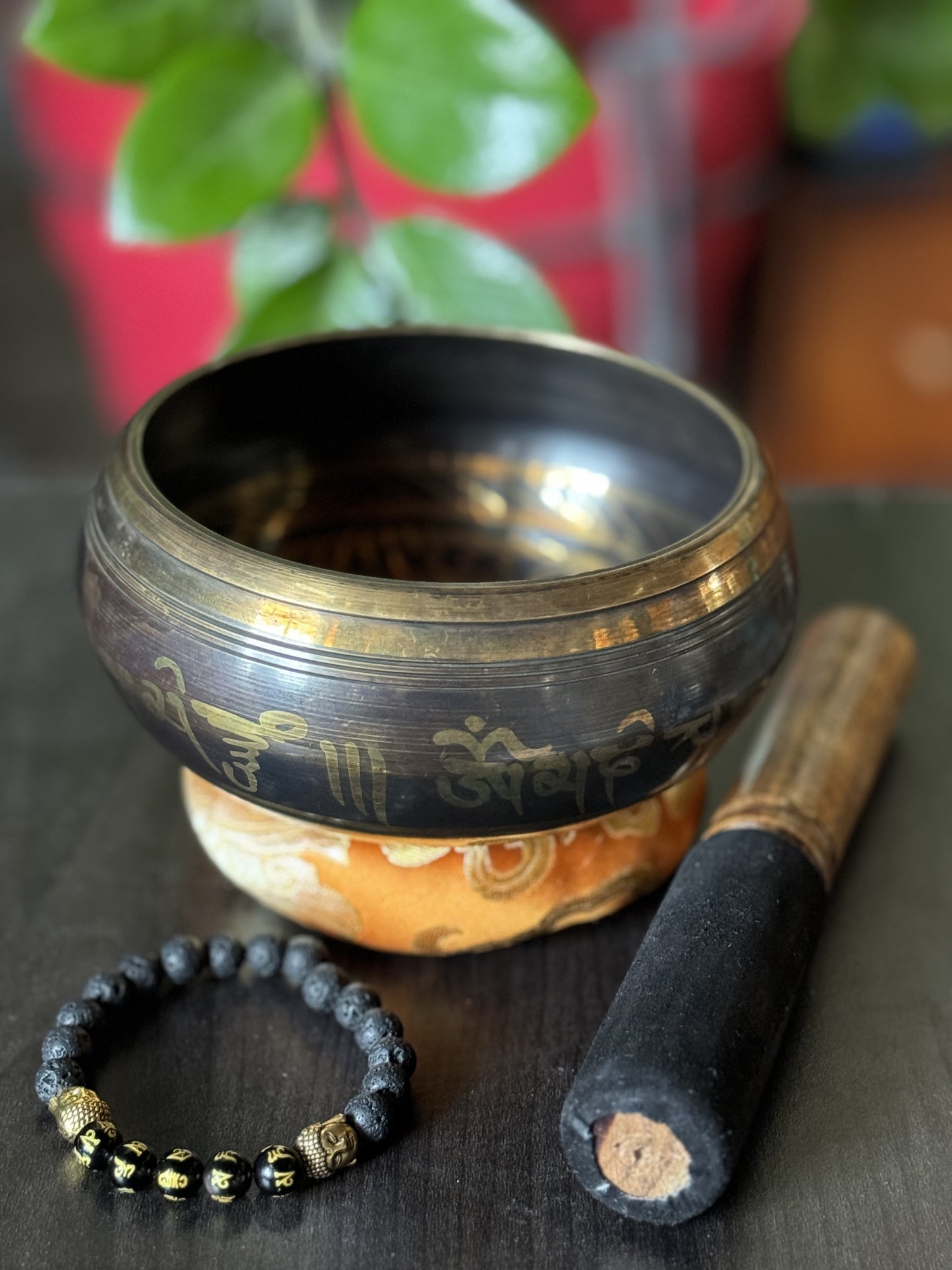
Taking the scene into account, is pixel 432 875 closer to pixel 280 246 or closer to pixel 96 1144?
pixel 96 1144

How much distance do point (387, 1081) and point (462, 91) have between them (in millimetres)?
550

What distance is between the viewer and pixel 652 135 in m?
1.57

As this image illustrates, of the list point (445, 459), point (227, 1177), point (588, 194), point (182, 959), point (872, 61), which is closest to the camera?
point (227, 1177)

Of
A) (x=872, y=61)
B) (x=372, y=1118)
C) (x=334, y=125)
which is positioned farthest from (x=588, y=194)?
(x=372, y=1118)

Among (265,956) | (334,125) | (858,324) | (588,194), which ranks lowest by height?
(858,324)

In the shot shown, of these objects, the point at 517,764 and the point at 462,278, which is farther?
the point at 462,278

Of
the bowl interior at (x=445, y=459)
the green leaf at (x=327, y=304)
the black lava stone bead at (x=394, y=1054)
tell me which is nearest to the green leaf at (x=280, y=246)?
the green leaf at (x=327, y=304)

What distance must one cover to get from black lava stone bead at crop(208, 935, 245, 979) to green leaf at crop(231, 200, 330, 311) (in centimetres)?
49

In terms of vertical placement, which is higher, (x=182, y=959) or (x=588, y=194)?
(x=182, y=959)

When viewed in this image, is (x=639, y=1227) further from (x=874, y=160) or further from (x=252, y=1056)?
(x=874, y=160)

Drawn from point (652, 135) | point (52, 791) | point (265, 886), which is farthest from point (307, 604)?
point (652, 135)

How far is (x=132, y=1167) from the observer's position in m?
0.46

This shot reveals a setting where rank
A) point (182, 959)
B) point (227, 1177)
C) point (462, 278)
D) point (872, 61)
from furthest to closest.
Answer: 1. point (872, 61)
2. point (462, 278)
3. point (182, 959)
4. point (227, 1177)

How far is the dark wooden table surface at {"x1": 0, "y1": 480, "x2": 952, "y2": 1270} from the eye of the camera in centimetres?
45
